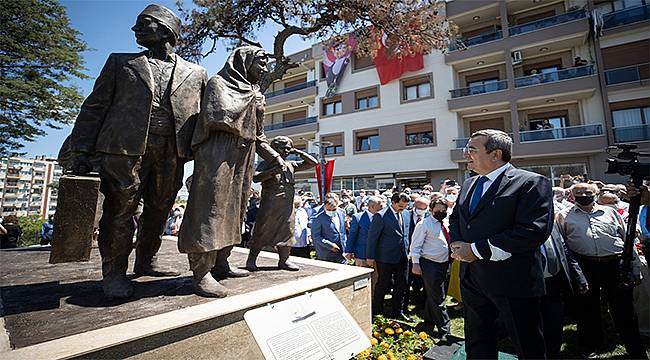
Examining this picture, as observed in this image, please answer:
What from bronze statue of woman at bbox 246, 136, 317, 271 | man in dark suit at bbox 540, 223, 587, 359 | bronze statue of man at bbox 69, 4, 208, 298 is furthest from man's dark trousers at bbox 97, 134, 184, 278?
man in dark suit at bbox 540, 223, 587, 359

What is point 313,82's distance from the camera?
2662cm

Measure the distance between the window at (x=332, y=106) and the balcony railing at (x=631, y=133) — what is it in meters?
16.8

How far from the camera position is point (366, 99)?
24297 millimetres

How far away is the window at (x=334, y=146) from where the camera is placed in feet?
81.8

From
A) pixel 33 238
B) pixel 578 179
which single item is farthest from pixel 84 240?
pixel 33 238

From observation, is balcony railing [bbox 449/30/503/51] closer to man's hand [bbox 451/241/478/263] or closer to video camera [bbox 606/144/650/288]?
video camera [bbox 606/144/650/288]

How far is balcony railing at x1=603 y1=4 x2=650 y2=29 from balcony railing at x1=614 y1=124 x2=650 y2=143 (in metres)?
5.53

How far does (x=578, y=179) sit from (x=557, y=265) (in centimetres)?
504

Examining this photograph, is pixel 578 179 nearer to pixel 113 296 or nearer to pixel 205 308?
pixel 205 308

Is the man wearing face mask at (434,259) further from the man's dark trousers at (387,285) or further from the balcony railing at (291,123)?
the balcony railing at (291,123)

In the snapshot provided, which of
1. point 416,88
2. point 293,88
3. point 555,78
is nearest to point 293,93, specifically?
point 293,88

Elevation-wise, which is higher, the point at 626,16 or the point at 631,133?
the point at 626,16

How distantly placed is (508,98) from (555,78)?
2403 mm

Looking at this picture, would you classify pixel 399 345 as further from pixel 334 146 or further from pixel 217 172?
pixel 334 146
